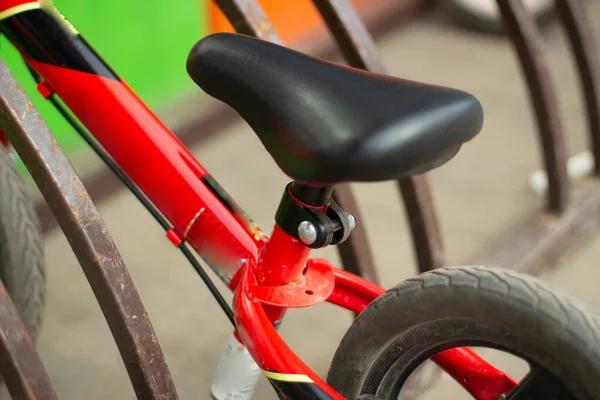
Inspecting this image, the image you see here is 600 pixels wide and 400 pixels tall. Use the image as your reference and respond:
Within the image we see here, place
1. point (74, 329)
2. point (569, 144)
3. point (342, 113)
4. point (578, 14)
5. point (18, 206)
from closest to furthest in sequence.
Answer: point (342, 113) < point (18, 206) < point (74, 329) < point (578, 14) < point (569, 144)

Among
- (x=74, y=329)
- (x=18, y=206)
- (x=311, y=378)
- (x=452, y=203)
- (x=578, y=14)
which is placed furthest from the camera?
(x=452, y=203)

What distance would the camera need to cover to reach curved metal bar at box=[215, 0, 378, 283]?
1.19 meters

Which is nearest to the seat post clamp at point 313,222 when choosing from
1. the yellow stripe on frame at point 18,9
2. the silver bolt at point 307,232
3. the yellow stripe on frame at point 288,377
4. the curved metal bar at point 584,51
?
the silver bolt at point 307,232

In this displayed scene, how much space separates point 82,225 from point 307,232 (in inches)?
10.2

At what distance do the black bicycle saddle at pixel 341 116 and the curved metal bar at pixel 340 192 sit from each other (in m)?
0.43

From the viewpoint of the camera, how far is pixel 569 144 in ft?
7.26

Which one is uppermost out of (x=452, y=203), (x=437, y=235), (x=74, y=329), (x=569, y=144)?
(x=74, y=329)

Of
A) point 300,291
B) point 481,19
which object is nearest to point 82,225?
point 300,291

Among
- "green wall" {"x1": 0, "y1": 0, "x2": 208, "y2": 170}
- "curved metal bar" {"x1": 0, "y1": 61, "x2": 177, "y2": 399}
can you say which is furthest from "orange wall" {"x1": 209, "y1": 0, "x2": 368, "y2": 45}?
"curved metal bar" {"x1": 0, "y1": 61, "x2": 177, "y2": 399}

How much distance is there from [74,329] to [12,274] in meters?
0.40

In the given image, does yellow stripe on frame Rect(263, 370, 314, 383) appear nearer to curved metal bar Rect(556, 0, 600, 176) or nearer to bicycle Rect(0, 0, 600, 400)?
bicycle Rect(0, 0, 600, 400)

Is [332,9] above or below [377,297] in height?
above

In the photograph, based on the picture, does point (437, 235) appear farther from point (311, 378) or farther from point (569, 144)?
point (569, 144)

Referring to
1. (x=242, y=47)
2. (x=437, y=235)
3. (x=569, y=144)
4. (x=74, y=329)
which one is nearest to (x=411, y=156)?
(x=242, y=47)
